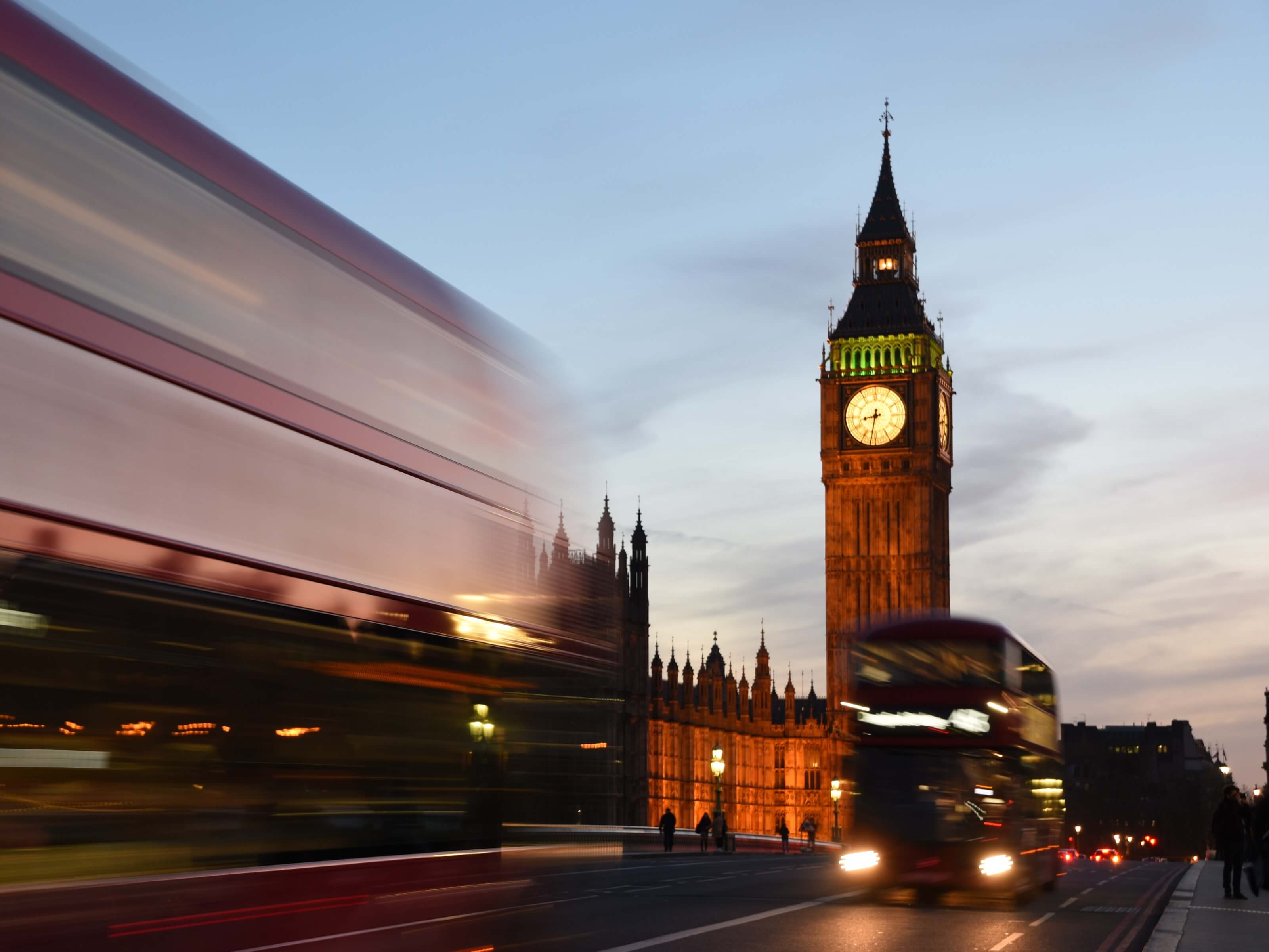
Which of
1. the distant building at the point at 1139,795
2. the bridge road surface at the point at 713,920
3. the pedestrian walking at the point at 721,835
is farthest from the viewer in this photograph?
the distant building at the point at 1139,795

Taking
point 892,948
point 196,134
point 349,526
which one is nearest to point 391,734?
point 349,526

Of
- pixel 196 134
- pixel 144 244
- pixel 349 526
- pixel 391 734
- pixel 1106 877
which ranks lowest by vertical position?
pixel 1106 877

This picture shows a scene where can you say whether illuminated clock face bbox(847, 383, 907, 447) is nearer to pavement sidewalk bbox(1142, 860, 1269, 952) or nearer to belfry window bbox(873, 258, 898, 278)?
belfry window bbox(873, 258, 898, 278)

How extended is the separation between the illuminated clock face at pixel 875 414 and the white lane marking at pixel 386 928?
8759cm

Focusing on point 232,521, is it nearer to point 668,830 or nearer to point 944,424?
point 668,830

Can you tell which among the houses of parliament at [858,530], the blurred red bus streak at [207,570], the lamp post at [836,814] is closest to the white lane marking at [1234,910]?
the blurred red bus streak at [207,570]

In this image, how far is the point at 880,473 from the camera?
94688 mm

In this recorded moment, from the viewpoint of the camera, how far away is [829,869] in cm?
2972

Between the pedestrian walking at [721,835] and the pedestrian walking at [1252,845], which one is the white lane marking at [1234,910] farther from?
the pedestrian walking at [721,835]

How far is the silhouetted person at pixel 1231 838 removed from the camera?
68.8ft

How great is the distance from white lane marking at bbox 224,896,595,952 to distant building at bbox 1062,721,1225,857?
113290 mm

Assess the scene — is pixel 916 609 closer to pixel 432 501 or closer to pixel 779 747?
pixel 779 747

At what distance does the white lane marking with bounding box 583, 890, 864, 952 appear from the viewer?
12.3 meters

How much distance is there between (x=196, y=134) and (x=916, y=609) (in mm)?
90573
